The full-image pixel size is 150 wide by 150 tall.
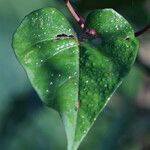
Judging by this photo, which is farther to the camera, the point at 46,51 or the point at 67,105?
the point at 46,51

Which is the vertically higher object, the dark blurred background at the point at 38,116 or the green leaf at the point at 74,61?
the green leaf at the point at 74,61

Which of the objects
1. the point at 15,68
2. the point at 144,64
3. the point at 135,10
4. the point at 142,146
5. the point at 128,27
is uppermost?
the point at 128,27

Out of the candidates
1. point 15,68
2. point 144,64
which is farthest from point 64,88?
point 15,68

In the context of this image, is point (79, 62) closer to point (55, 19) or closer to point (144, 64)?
point (55, 19)

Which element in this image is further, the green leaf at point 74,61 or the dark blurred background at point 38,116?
the dark blurred background at point 38,116

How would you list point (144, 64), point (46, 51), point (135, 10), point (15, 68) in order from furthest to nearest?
point (15, 68)
point (144, 64)
point (135, 10)
point (46, 51)
